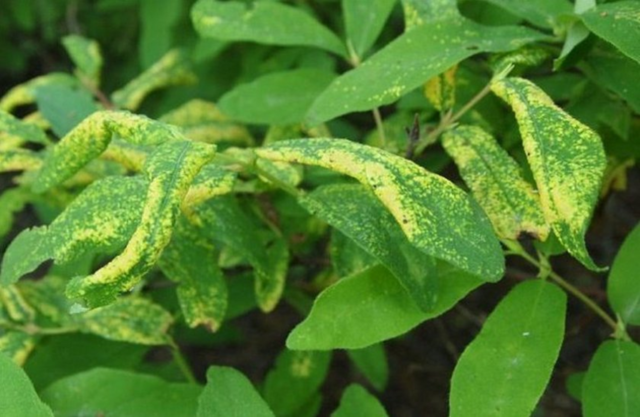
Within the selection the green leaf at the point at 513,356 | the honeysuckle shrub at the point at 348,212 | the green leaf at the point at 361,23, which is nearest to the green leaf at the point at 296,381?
the honeysuckle shrub at the point at 348,212

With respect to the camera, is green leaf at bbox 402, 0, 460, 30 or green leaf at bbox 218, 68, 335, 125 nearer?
green leaf at bbox 402, 0, 460, 30

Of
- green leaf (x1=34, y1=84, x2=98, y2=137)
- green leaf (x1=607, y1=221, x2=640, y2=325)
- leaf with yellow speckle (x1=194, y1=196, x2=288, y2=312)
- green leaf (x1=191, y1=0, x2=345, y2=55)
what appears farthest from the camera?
green leaf (x1=34, y1=84, x2=98, y2=137)

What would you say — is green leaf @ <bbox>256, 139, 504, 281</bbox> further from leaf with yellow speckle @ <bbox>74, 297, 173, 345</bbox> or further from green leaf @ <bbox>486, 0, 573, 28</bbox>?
leaf with yellow speckle @ <bbox>74, 297, 173, 345</bbox>

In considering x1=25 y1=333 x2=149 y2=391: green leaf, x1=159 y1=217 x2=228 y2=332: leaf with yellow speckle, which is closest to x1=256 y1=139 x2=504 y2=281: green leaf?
x1=159 y1=217 x2=228 y2=332: leaf with yellow speckle

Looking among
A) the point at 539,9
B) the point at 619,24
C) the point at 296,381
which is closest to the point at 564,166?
the point at 619,24

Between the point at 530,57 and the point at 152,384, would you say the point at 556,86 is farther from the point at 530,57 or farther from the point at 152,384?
the point at 152,384

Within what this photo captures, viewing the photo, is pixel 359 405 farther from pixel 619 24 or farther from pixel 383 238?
pixel 619 24
